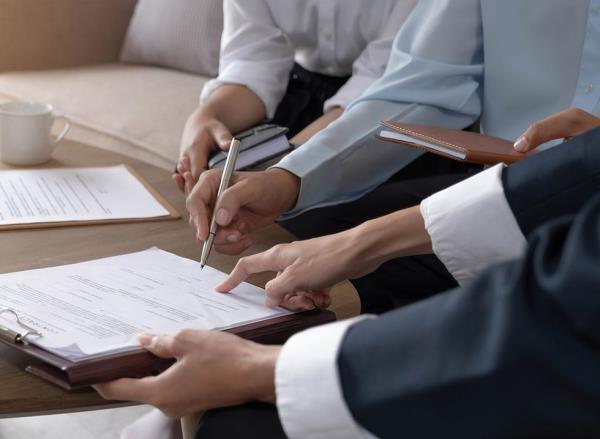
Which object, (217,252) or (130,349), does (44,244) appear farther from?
(130,349)

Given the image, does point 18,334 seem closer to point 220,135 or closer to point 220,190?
point 220,190

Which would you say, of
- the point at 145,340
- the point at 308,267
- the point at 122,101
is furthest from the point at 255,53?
the point at 145,340

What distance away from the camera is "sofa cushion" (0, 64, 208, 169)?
229 cm

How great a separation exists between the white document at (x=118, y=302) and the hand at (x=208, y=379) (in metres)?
0.07

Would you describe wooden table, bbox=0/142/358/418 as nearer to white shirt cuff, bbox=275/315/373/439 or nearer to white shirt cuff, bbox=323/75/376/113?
white shirt cuff, bbox=275/315/373/439

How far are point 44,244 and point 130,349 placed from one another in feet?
1.25

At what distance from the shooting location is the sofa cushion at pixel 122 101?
2.29 m

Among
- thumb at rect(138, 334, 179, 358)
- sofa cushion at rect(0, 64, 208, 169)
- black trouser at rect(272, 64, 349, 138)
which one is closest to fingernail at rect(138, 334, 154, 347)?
thumb at rect(138, 334, 179, 358)

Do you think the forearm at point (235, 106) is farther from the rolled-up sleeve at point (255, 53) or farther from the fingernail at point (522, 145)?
the fingernail at point (522, 145)

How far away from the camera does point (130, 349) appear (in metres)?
0.87

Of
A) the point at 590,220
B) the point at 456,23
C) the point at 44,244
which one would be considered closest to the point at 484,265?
the point at 590,220

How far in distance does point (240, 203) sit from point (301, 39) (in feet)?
3.00

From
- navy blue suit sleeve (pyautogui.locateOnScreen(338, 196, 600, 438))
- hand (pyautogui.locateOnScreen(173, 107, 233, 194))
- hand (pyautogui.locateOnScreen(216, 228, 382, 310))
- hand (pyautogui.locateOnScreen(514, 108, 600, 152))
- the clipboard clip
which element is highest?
navy blue suit sleeve (pyautogui.locateOnScreen(338, 196, 600, 438))

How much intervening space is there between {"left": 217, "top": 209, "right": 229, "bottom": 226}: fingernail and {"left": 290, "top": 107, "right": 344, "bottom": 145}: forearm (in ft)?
1.31
